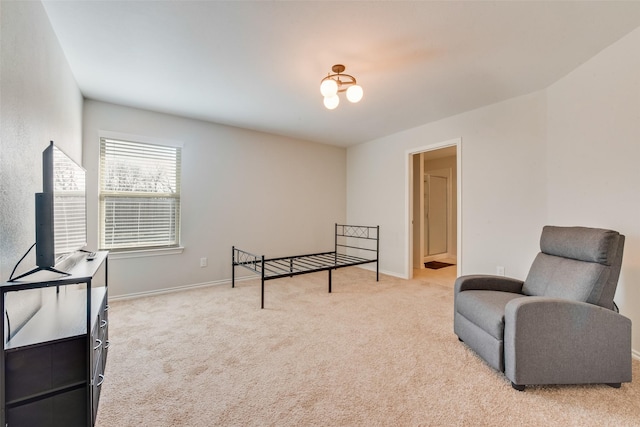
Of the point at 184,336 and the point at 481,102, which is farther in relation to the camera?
the point at 481,102

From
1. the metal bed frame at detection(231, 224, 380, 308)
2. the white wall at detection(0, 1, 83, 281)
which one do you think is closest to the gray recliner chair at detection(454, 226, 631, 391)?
the metal bed frame at detection(231, 224, 380, 308)

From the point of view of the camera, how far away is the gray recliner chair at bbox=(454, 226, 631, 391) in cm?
170

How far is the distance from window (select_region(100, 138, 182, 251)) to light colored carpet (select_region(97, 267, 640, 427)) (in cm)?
85

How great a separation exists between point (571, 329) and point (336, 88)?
2274mm

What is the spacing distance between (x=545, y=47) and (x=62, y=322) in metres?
3.68

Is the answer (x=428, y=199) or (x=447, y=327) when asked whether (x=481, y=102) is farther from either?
(x=428, y=199)

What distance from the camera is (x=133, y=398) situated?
5.43 feet

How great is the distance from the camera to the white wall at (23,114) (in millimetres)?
1334

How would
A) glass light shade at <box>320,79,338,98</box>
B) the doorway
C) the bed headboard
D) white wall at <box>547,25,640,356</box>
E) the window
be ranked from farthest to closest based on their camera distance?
the doorway < the bed headboard < the window < glass light shade at <box>320,79,338,98</box> < white wall at <box>547,25,640,356</box>

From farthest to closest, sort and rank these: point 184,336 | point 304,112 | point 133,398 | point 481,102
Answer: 1. point 304,112
2. point 481,102
3. point 184,336
4. point 133,398

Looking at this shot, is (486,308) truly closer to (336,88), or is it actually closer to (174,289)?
(336,88)

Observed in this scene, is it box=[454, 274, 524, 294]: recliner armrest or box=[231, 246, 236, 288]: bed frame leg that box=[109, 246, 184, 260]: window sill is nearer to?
box=[231, 246, 236, 288]: bed frame leg

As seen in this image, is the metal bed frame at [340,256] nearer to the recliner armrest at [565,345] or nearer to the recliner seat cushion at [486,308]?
the recliner seat cushion at [486,308]

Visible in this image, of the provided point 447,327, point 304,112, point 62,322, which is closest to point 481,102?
point 304,112
